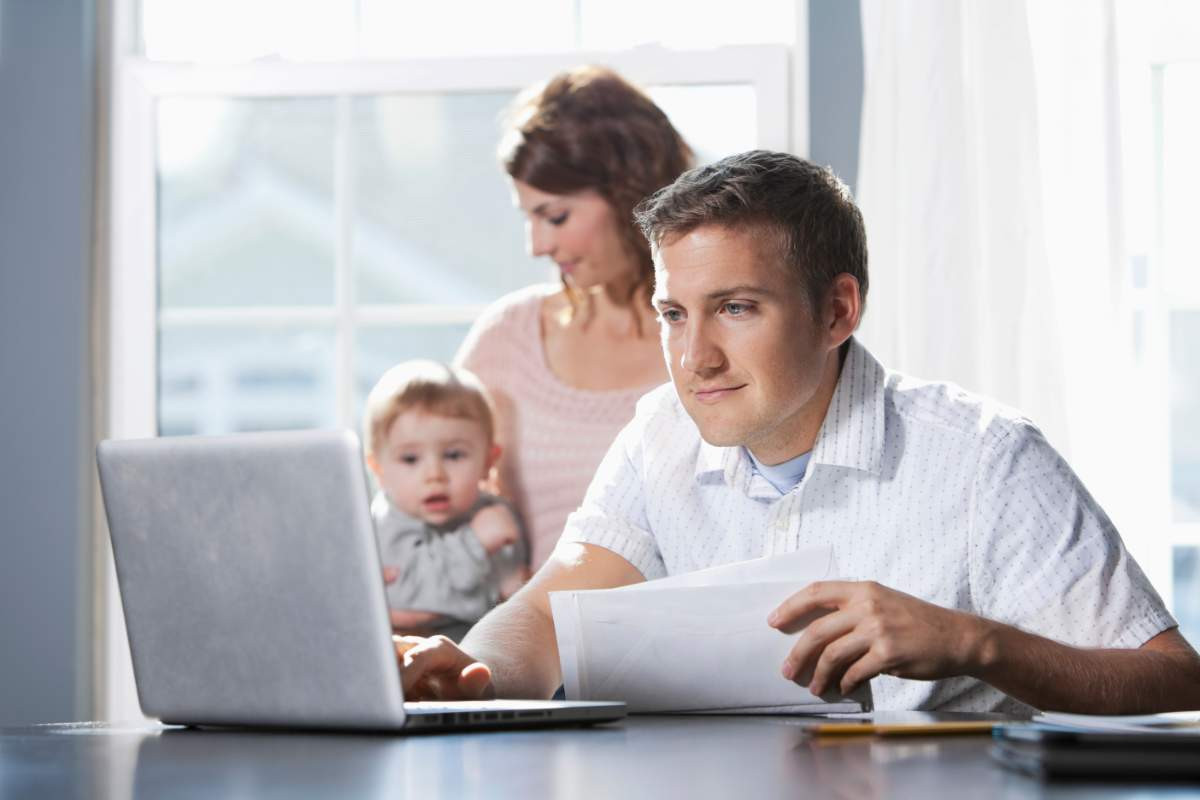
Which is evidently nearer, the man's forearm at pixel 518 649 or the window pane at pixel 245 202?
the man's forearm at pixel 518 649

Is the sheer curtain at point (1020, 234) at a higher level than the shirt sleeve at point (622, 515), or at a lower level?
higher

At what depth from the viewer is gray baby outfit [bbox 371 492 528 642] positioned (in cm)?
249

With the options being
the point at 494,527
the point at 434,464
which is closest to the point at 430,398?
the point at 434,464

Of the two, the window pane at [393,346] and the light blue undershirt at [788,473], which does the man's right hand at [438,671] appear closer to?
the light blue undershirt at [788,473]

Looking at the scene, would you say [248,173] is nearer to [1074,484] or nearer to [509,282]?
[509,282]

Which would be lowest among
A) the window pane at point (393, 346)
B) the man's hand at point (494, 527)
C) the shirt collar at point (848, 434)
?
the man's hand at point (494, 527)

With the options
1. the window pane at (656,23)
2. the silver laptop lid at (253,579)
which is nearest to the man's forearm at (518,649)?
the silver laptop lid at (253,579)

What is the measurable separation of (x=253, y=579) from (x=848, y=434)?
→ 0.81 m

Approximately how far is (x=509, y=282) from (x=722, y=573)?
1628 mm

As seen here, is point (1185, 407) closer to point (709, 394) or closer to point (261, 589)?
point (709, 394)

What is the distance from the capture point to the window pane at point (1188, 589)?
9.25 feet

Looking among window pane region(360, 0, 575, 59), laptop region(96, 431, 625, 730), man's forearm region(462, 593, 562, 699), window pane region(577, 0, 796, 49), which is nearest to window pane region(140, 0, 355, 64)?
window pane region(360, 0, 575, 59)

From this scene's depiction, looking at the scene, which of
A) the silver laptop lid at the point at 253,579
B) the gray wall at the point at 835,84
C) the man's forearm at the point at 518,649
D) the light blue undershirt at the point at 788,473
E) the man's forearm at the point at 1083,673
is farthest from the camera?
the gray wall at the point at 835,84

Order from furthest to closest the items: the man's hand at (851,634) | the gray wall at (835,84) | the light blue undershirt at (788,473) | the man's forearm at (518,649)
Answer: the gray wall at (835,84), the light blue undershirt at (788,473), the man's forearm at (518,649), the man's hand at (851,634)
